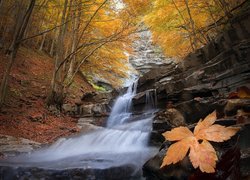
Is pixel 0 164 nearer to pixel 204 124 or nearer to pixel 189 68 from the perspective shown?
pixel 204 124

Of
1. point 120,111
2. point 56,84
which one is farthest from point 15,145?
point 120,111

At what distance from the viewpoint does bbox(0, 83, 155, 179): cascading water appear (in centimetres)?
522

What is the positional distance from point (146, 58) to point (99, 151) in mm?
21783

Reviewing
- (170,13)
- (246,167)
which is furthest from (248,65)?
(170,13)

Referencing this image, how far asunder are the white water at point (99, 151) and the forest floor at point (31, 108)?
86 centimetres

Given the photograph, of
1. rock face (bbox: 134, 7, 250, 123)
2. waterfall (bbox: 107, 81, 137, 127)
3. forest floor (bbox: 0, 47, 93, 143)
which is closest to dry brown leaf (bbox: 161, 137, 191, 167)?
rock face (bbox: 134, 7, 250, 123)

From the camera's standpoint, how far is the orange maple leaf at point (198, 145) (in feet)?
3.76

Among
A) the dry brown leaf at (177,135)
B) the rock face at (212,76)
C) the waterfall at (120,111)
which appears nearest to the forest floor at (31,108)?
the waterfall at (120,111)

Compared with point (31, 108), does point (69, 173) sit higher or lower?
lower

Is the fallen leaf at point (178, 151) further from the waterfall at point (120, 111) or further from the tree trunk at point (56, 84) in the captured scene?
the tree trunk at point (56, 84)

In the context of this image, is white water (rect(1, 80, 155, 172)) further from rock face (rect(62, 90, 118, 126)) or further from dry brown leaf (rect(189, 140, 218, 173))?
dry brown leaf (rect(189, 140, 218, 173))

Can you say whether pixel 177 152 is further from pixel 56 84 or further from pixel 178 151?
pixel 56 84

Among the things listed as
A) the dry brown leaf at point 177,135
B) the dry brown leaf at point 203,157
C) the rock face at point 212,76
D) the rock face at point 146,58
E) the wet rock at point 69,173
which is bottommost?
the wet rock at point 69,173

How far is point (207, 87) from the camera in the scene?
757cm
